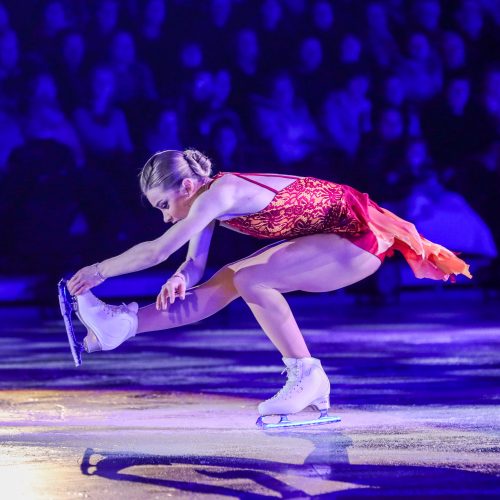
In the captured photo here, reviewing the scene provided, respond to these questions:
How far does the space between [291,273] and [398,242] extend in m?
0.43

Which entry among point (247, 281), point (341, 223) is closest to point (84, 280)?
point (247, 281)

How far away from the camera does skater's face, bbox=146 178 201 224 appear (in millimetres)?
3354

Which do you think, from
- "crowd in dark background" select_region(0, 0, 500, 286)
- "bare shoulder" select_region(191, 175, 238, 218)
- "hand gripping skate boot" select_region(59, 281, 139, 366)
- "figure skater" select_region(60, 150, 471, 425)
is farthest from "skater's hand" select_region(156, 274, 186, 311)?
"crowd in dark background" select_region(0, 0, 500, 286)

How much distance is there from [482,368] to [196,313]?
6.24ft

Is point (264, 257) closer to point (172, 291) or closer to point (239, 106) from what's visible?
point (172, 291)

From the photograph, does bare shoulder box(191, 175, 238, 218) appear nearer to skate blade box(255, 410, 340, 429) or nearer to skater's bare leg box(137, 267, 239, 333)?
skater's bare leg box(137, 267, 239, 333)

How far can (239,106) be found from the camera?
8.93m

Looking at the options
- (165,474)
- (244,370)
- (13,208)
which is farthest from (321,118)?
(165,474)

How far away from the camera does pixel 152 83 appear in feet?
29.3

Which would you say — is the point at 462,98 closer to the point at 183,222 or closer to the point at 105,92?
the point at 105,92

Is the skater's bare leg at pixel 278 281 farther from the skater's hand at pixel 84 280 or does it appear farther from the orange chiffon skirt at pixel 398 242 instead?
the skater's hand at pixel 84 280

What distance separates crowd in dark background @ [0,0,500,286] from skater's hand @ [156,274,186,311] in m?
5.24

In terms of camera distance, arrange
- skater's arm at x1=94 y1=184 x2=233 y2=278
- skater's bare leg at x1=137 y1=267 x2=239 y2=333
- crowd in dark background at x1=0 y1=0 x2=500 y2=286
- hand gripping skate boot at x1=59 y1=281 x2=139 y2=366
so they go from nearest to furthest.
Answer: skater's arm at x1=94 y1=184 x2=233 y2=278 → hand gripping skate boot at x1=59 y1=281 x2=139 y2=366 → skater's bare leg at x1=137 y1=267 x2=239 y2=333 → crowd in dark background at x1=0 y1=0 x2=500 y2=286

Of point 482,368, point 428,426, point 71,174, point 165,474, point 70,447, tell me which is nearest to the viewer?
point 165,474
